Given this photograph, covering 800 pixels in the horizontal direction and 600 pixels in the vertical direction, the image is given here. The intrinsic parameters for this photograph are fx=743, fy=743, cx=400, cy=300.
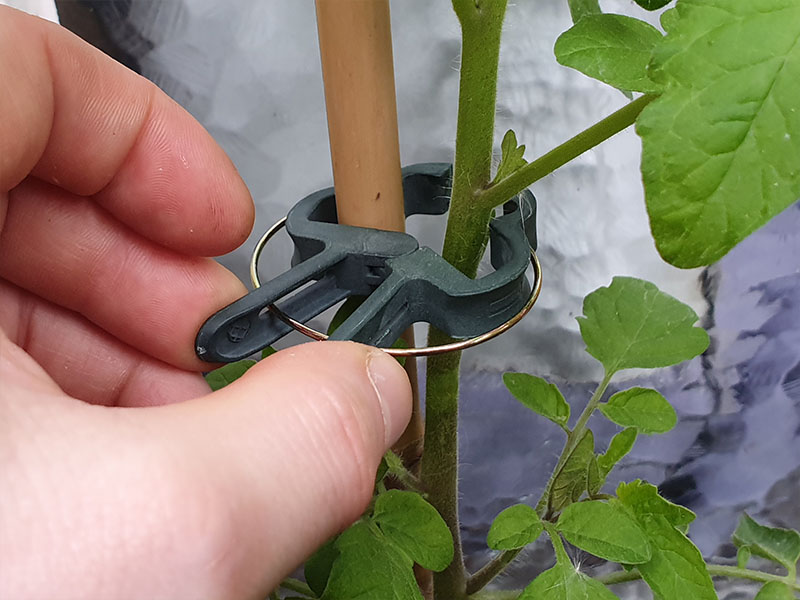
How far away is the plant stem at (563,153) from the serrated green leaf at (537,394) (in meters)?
0.11

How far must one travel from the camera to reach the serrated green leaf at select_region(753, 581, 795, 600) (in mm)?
382

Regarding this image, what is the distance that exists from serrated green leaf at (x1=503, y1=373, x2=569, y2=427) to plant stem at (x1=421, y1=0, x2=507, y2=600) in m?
0.03

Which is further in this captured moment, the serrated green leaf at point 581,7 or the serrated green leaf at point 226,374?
the serrated green leaf at point 226,374

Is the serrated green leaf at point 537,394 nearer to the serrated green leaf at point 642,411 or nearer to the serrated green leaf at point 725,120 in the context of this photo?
the serrated green leaf at point 642,411

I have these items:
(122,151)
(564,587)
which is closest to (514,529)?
(564,587)

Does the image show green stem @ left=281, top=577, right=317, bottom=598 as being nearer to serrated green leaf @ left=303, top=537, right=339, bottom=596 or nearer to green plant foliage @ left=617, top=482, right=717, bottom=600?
serrated green leaf @ left=303, top=537, right=339, bottom=596

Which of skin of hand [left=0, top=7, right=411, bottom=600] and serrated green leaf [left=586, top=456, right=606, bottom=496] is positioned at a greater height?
skin of hand [left=0, top=7, right=411, bottom=600]

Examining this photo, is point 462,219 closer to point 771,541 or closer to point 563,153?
point 563,153

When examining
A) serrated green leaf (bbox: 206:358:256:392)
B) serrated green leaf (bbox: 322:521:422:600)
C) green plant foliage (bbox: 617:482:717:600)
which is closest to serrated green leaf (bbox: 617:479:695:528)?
green plant foliage (bbox: 617:482:717:600)

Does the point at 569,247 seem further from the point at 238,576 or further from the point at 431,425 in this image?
the point at 238,576

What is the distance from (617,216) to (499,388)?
0.17 m

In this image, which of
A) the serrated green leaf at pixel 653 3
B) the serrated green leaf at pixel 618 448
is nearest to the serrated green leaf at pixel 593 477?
the serrated green leaf at pixel 618 448

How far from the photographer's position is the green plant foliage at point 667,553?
0.32 meters

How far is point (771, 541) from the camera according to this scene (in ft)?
1.54
